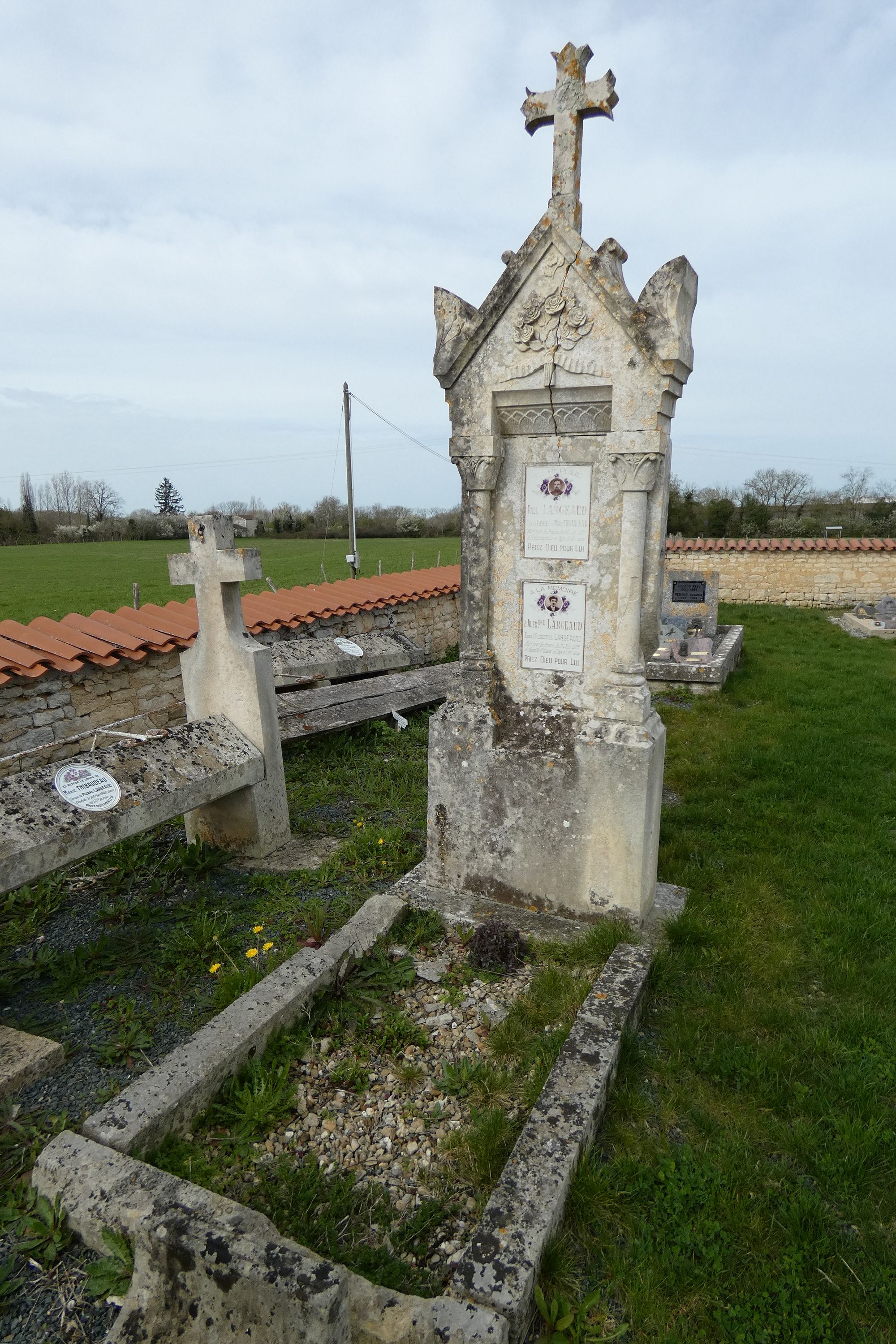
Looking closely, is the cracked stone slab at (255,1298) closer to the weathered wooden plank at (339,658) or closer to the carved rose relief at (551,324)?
the carved rose relief at (551,324)

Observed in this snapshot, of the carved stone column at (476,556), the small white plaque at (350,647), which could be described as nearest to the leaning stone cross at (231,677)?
the carved stone column at (476,556)

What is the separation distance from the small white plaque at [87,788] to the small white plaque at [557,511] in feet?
8.43

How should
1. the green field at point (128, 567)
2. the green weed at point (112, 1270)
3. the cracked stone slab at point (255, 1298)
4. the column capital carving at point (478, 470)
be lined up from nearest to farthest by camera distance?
the cracked stone slab at point (255, 1298) → the green weed at point (112, 1270) → the column capital carving at point (478, 470) → the green field at point (128, 567)

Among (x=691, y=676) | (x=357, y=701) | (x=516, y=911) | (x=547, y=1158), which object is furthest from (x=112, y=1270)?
(x=691, y=676)

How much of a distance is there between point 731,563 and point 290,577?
1369cm

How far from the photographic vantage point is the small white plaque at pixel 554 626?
12.4 ft

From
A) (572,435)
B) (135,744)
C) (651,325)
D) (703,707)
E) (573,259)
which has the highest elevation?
(573,259)

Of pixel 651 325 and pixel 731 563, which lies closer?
pixel 651 325

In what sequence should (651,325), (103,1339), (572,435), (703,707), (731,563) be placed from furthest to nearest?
(731,563)
(703,707)
(572,435)
(651,325)
(103,1339)

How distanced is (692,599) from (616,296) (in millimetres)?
9793

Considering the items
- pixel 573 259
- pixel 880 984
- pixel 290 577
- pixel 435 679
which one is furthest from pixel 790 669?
pixel 290 577

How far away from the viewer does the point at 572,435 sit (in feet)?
12.0

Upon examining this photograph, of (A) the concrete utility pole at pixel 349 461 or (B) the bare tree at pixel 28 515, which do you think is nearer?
(A) the concrete utility pole at pixel 349 461

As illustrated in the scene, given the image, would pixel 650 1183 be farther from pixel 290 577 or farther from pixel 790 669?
pixel 290 577
